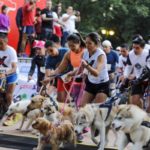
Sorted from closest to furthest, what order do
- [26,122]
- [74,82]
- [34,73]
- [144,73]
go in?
[144,73], [74,82], [26,122], [34,73]

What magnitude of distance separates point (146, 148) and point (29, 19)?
9.25m

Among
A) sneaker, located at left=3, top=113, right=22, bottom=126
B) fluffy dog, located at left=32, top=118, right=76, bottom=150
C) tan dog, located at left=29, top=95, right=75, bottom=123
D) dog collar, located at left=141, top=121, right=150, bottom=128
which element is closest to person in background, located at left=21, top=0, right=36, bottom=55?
sneaker, located at left=3, top=113, right=22, bottom=126

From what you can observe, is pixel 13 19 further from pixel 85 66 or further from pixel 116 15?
pixel 116 15

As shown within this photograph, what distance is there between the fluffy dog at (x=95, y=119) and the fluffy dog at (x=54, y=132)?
0.21 meters

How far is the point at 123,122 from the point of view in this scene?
7.08m

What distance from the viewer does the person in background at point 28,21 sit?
51.2 feet

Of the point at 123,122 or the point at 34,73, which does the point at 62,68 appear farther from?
the point at 34,73

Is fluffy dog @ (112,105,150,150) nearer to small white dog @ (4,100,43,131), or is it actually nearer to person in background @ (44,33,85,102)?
person in background @ (44,33,85,102)

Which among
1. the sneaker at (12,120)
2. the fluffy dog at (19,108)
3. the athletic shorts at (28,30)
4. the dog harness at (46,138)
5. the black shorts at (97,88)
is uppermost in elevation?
the athletic shorts at (28,30)

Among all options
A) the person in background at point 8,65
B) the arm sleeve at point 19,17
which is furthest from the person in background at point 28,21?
the person in background at point 8,65

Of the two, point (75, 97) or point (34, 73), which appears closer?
point (75, 97)

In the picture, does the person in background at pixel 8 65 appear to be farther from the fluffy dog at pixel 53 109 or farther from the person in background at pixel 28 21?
the person in background at pixel 28 21

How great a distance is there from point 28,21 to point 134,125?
30.8ft

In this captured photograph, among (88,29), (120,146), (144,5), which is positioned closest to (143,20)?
(144,5)
